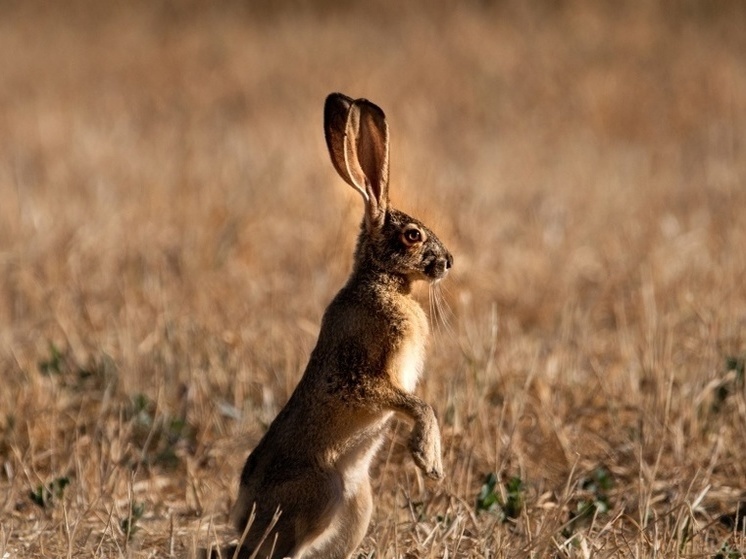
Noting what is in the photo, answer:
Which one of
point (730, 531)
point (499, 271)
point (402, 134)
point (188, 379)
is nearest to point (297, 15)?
point (402, 134)

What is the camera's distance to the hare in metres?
3.30

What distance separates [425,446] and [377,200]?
2.21 feet

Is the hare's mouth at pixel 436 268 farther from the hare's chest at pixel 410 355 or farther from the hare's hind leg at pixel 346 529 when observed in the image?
the hare's hind leg at pixel 346 529

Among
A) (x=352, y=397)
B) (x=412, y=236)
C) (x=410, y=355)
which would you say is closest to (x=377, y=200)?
(x=412, y=236)

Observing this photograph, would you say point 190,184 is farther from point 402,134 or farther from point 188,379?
point 188,379

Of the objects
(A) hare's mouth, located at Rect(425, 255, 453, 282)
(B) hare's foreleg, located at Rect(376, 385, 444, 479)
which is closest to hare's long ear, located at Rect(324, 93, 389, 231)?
(A) hare's mouth, located at Rect(425, 255, 453, 282)

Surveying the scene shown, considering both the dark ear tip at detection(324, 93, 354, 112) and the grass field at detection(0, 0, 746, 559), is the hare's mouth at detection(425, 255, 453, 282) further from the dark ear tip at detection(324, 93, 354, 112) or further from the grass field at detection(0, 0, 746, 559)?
the grass field at detection(0, 0, 746, 559)

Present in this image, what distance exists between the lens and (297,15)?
1778 cm

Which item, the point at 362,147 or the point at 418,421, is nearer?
the point at 418,421

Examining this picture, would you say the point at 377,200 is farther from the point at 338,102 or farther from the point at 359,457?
the point at 359,457

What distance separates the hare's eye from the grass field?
30.2 inches

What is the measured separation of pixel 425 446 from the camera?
3346mm

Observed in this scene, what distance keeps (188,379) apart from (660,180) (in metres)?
5.80

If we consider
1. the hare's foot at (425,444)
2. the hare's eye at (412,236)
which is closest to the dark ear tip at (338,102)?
the hare's eye at (412,236)
